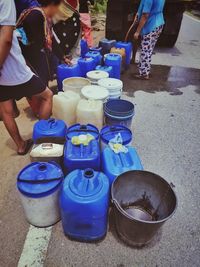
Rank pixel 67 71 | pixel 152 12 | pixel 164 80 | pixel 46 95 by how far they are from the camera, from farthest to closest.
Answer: pixel 164 80 < pixel 152 12 < pixel 67 71 < pixel 46 95

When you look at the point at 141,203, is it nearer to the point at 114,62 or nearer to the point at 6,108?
the point at 6,108

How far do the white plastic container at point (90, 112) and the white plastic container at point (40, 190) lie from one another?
914 mm

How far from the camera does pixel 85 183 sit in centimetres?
177

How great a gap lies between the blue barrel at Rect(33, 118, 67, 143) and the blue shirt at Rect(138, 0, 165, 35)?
3.18 meters

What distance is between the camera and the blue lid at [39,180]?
177 centimetres

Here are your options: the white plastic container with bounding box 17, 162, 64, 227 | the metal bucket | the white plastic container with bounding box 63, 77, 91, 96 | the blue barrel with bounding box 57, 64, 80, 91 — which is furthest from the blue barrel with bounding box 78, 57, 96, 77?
the metal bucket

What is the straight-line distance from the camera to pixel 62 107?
2.96m

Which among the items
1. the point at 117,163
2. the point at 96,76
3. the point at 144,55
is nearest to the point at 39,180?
the point at 117,163

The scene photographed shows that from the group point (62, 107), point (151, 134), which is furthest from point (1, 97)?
point (151, 134)

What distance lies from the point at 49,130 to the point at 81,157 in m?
0.56

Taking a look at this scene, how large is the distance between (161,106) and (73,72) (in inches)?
66.2

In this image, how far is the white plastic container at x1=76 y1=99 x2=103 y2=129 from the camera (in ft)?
8.97

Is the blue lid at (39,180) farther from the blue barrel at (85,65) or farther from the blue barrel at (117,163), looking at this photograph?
the blue barrel at (85,65)

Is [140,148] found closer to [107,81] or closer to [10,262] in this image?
[107,81]
